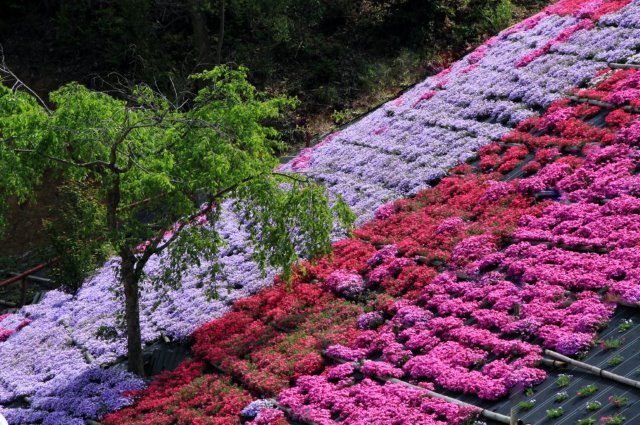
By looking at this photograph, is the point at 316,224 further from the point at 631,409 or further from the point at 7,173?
the point at 631,409

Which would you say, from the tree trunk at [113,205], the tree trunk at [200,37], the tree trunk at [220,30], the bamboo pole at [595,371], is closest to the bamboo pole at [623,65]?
the bamboo pole at [595,371]

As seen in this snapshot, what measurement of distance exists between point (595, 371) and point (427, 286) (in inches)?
214

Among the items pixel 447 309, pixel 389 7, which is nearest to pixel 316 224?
pixel 447 309

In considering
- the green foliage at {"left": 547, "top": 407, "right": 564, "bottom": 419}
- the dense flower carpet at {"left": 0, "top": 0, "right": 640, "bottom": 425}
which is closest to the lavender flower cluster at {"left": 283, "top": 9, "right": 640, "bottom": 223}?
the dense flower carpet at {"left": 0, "top": 0, "right": 640, "bottom": 425}

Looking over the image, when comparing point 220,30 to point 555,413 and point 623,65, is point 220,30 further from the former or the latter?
point 555,413

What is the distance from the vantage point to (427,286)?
20.4m

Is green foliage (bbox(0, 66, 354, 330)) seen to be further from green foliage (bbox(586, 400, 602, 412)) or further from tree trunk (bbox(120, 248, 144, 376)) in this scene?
green foliage (bbox(586, 400, 602, 412))

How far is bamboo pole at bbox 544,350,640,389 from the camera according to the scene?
14.8 meters

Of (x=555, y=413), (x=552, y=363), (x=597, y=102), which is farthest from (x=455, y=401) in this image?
(x=597, y=102)

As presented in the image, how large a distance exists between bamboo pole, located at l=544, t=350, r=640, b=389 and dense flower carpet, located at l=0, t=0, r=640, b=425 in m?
0.18

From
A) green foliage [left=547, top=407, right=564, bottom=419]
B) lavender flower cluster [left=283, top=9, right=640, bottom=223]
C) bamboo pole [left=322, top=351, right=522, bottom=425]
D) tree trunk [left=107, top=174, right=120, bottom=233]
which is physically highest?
tree trunk [left=107, top=174, right=120, bottom=233]

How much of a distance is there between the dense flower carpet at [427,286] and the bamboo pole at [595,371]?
179 millimetres

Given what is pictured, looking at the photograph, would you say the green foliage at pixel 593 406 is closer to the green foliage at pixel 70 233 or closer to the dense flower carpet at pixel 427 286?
the dense flower carpet at pixel 427 286

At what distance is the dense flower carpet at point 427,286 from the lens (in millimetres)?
17516
